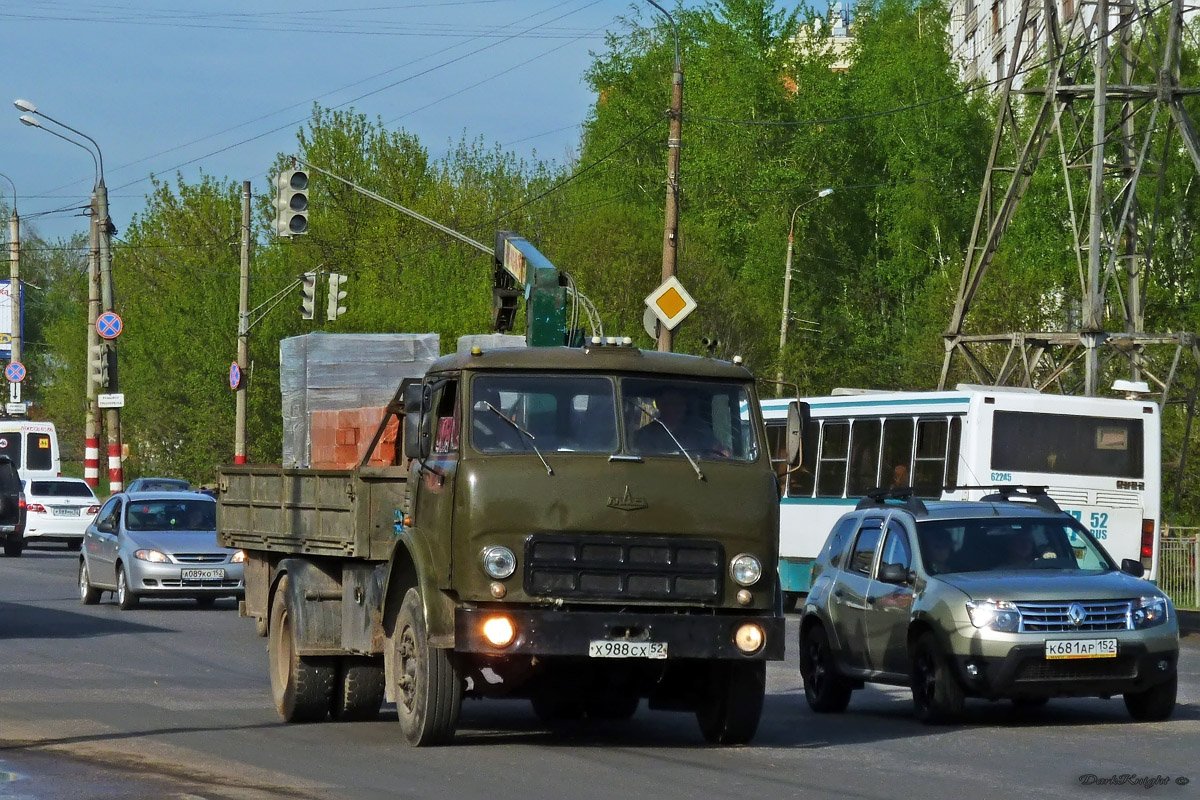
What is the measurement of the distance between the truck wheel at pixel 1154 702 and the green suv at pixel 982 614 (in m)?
0.01

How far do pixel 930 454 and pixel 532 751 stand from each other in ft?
45.4

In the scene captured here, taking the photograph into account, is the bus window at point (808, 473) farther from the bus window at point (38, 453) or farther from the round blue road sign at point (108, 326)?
the bus window at point (38, 453)

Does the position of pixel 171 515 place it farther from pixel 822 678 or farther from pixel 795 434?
pixel 795 434

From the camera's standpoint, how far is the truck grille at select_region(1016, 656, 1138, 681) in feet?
41.8

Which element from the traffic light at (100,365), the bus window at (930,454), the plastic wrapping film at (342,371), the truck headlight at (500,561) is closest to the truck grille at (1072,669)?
the truck headlight at (500,561)

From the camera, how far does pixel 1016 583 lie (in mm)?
13148

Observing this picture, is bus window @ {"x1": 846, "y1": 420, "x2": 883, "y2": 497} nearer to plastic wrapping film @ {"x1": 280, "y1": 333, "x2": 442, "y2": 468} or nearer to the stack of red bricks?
plastic wrapping film @ {"x1": 280, "y1": 333, "x2": 442, "y2": 468}

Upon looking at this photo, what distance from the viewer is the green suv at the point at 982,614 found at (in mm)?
12766

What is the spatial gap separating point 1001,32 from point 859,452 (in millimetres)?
49363

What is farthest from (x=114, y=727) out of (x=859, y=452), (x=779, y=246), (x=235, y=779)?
(x=779, y=246)

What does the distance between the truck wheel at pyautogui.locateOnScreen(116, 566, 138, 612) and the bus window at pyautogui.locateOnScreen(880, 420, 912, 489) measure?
9640mm

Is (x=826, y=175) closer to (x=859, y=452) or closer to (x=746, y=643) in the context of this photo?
(x=859, y=452)

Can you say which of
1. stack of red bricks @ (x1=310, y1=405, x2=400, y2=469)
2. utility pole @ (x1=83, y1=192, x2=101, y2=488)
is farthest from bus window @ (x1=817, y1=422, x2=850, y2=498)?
utility pole @ (x1=83, y1=192, x2=101, y2=488)

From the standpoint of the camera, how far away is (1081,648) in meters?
12.7
